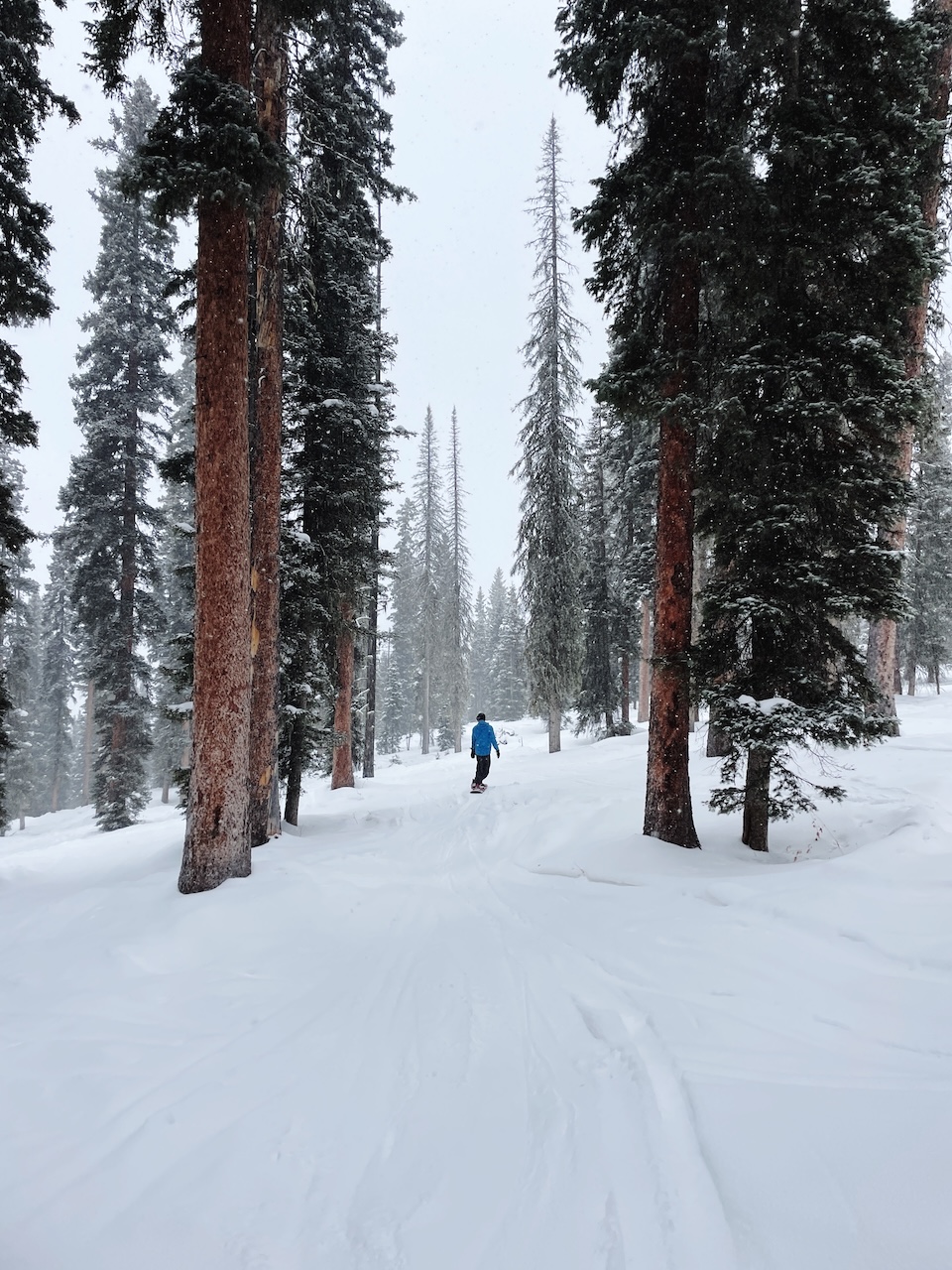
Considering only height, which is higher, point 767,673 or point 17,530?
point 17,530

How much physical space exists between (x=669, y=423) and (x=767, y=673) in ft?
Answer: 10.6

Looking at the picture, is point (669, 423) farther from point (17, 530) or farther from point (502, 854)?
point (17, 530)

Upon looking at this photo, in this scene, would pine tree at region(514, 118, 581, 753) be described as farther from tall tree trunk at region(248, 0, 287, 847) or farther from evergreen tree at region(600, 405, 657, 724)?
tall tree trunk at region(248, 0, 287, 847)

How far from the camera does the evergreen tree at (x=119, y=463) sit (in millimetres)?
17609

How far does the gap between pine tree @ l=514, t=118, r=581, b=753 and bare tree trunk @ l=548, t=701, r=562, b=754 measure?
0.29 m

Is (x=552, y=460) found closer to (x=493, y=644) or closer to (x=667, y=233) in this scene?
(x=667, y=233)

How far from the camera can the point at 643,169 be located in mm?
6566

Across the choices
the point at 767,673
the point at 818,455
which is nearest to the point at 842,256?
the point at 818,455

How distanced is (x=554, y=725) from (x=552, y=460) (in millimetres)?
9576

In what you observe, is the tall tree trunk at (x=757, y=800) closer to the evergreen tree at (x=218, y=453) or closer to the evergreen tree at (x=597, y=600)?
the evergreen tree at (x=218, y=453)

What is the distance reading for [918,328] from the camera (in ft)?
30.8

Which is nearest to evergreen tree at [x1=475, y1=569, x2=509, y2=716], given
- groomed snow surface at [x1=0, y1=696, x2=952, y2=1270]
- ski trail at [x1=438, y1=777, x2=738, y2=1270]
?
groomed snow surface at [x1=0, y1=696, x2=952, y2=1270]

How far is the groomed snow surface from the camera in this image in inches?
82.7

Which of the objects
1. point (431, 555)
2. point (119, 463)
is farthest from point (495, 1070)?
point (431, 555)
